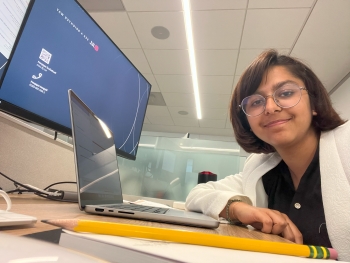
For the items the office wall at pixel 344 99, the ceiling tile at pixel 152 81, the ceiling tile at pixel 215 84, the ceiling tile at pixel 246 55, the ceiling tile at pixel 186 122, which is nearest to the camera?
the ceiling tile at pixel 246 55

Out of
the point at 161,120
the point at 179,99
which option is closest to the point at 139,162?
the point at 179,99

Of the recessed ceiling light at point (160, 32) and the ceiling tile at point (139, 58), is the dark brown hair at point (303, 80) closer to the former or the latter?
the recessed ceiling light at point (160, 32)

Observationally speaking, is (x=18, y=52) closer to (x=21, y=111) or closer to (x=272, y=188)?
(x=21, y=111)

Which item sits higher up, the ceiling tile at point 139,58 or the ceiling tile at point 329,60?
the ceiling tile at point 329,60

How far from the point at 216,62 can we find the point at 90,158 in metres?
2.48

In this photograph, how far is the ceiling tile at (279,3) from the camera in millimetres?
1906

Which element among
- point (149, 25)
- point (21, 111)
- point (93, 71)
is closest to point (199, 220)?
point (21, 111)

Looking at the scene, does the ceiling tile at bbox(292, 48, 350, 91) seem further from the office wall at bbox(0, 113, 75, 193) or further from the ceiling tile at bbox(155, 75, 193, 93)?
the office wall at bbox(0, 113, 75, 193)

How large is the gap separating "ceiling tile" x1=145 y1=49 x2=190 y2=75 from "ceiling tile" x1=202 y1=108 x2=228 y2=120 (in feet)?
3.74

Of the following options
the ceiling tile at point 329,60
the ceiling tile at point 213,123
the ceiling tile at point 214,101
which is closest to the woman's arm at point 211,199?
the ceiling tile at point 329,60

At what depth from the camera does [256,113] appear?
0.86 metres

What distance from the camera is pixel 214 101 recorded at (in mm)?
3691

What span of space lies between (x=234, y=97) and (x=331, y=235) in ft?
1.93

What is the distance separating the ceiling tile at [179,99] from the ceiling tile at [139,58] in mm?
661
